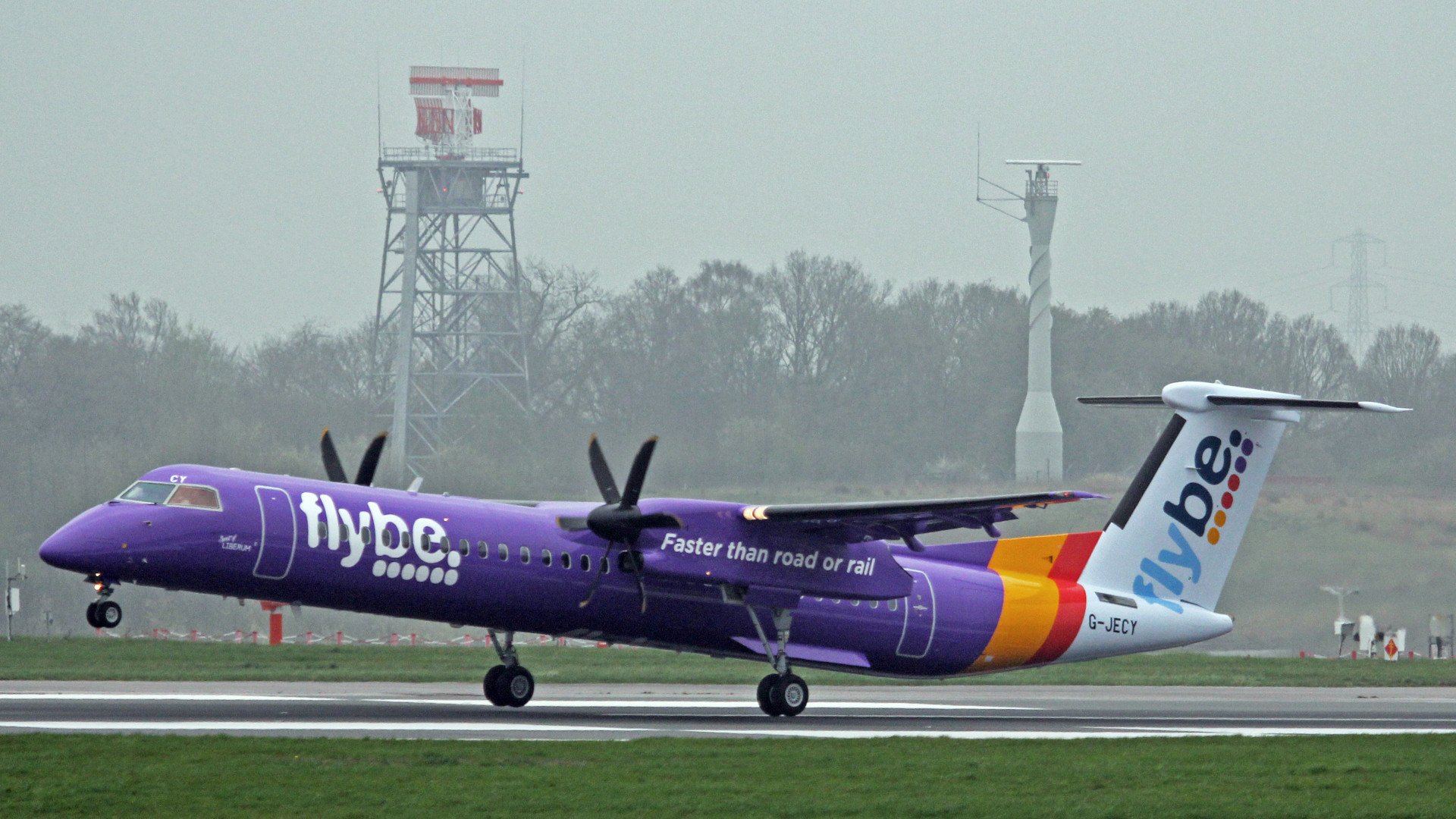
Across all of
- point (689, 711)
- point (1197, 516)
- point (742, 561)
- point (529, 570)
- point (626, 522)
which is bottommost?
point (689, 711)

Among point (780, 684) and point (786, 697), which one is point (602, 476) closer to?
point (780, 684)

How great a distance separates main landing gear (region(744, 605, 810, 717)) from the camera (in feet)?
75.7

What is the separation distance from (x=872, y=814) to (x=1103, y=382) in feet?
223

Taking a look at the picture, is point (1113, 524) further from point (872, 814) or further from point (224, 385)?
point (224, 385)

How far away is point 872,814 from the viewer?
13.6 metres

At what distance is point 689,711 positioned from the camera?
24.4m

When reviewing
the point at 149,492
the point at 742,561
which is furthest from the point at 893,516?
the point at 149,492

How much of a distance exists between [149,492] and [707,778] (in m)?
9.03

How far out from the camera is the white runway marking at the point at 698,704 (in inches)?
971

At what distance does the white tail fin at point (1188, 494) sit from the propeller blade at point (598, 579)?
7.90m

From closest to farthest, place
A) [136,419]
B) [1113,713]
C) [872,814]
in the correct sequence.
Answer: [872,814] → [1113,713] → [136,419]

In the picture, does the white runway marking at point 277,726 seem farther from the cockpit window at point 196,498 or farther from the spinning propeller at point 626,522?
the cockpit window at point 196,498

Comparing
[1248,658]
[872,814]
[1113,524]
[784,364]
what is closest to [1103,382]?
[784,364]

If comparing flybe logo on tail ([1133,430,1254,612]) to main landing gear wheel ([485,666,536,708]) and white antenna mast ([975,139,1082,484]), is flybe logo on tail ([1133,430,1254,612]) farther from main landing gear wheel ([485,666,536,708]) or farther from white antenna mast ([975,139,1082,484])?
white antenna mast ([975,139,1082,484])
